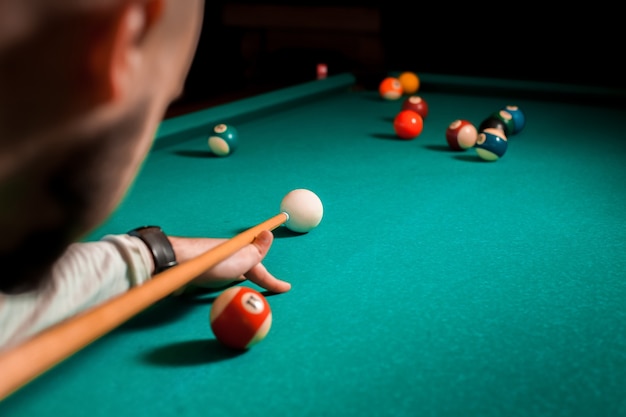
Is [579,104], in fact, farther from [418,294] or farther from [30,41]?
Answer: [30,41]

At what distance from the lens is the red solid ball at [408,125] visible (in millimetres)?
2795

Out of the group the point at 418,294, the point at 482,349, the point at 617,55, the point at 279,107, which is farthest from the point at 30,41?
the point at 617,55

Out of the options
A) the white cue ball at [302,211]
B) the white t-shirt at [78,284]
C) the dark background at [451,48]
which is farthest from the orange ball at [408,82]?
the white t-shirt at [78,284]

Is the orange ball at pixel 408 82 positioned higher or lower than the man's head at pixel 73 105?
lower

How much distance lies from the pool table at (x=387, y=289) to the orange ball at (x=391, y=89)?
798 mm

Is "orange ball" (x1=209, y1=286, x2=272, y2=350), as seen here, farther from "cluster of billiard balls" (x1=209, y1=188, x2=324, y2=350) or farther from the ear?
the ear

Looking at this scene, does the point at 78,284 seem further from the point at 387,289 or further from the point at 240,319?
the point at 387,289

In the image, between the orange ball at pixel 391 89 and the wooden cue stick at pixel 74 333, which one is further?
the orange ball at pixel 391 89

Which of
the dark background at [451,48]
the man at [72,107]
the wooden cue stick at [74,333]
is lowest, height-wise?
the dark background at [451,48]

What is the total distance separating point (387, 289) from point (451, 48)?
4871 mm

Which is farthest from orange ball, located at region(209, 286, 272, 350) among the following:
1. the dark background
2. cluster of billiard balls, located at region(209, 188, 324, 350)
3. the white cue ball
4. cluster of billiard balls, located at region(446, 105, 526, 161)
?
the dark background

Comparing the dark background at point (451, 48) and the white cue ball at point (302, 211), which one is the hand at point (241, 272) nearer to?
the white cue ball at point (302, 211)

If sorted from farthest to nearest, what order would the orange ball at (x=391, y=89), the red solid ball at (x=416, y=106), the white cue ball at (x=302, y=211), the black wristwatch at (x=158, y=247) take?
the orange ball at (x=391, y=89) → the red solid ball at (x=416, y=106) → the white cue ball at (x=302, y=211) → the black wristwatch at (x=158, y=247)

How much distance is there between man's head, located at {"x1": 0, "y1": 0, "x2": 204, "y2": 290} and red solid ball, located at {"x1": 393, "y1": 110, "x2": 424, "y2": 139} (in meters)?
2.51
